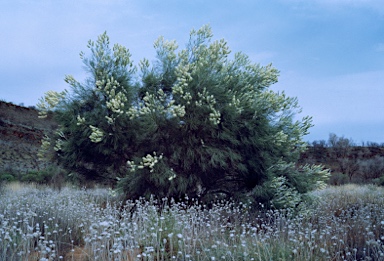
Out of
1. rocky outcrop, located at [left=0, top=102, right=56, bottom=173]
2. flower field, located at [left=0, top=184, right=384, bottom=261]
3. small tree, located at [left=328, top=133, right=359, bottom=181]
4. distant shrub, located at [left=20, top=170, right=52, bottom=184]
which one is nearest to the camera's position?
flower field, located at [left=0, top=184, right=384, bottom=261]

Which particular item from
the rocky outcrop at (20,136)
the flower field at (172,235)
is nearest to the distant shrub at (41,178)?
the rocky outcrop at (20,136)

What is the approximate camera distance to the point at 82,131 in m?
11.3

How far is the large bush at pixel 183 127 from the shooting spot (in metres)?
10.5

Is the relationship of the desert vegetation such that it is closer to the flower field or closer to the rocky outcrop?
the flower field

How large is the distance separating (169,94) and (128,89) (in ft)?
4.18

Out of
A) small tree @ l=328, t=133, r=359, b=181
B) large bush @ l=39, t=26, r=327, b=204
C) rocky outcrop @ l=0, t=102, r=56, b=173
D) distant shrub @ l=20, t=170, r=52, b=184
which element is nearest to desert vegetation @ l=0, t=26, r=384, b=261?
large bush @ l=39, t=26, r=327, b=204

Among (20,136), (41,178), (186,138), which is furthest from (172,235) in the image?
(20,136)

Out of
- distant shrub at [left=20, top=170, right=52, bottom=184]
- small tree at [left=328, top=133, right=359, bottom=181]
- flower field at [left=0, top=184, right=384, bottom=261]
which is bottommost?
flower field at [left=0, top=184, right=384, bottom=261]

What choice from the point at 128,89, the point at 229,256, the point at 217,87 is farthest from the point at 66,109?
the point at 229,256

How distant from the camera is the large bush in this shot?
10.5 metres

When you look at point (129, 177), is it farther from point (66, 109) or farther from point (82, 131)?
point (66, 109)

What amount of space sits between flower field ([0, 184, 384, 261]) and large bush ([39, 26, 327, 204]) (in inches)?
39.5

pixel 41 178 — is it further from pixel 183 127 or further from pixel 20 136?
pixel 183 127

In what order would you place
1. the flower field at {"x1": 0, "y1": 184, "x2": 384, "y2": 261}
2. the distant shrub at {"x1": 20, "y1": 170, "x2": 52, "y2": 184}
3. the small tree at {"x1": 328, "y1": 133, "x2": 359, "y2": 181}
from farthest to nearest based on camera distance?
the small tree at {"x1": 328, "y1": 133, "x2": 359, "y2": 181}
the distant shrub at {"x1": 20, "y1": 170, "x2": 52, "y2": 184}
the flower field at {"x1": 0, "y1": 184, "x2": 384, "y2": 261}
